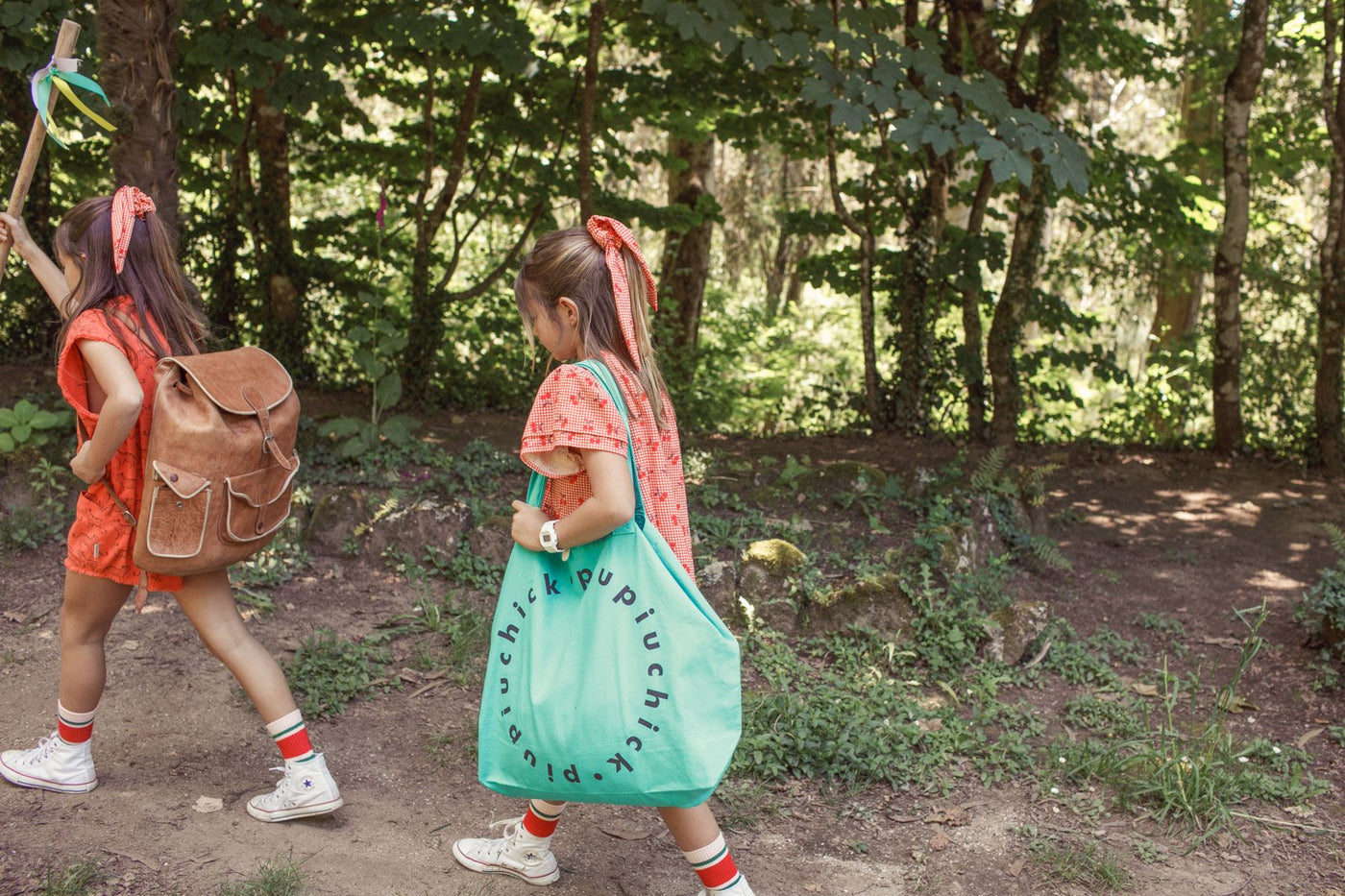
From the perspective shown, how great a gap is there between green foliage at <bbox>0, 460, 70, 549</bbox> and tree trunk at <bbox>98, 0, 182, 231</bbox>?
5.02 ft

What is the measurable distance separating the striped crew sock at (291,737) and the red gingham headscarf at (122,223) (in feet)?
4.36

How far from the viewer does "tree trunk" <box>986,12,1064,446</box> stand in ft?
25.9

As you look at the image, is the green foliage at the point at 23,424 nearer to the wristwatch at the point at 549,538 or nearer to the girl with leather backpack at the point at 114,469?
the girl with leather backpack at the point at 114,469

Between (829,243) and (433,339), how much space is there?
1247cm

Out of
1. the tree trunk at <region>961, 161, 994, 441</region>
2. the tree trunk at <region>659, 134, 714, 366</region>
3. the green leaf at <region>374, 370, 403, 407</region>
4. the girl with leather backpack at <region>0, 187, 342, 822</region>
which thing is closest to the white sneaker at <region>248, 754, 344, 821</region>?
the girl with leather backpack at <region>0, 187, 342, 822</region>

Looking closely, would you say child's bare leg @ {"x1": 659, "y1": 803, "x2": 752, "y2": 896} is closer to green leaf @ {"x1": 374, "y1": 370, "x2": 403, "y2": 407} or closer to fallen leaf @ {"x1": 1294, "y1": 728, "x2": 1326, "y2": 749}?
fallen leaf @ {"x1": 1294, "y1": 728, "x2": 1326, "y2": 749}

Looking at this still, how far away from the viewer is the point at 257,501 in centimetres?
301

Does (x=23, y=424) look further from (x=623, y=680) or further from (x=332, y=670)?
(x=623, y=680)

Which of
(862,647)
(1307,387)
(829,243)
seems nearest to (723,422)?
(1307,387)

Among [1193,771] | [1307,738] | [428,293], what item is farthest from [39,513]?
[1307,738]

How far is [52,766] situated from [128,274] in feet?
4.97

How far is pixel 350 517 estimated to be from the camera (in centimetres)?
546

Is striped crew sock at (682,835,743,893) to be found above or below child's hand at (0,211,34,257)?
below

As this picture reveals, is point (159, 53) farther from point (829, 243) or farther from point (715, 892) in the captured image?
point (829, 243)
